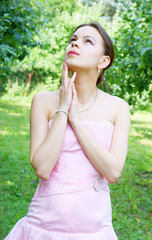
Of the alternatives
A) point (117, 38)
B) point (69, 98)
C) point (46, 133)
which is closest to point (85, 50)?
point (69, 98)

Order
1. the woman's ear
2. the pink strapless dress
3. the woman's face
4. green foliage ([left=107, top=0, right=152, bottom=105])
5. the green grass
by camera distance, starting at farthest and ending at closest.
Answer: green foliage ([left=107, top=0, right=152, bottom=105]), the green grass, the woman's ear, the woman's face, the pink strapless dress

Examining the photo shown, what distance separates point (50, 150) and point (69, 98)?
0.31 metres

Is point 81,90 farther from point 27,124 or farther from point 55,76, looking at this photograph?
point 55,76

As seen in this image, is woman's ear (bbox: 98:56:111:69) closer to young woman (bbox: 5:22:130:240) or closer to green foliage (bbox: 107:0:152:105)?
young woman (bbox: 5:22:130:240)

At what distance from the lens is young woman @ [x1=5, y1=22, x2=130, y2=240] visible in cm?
151

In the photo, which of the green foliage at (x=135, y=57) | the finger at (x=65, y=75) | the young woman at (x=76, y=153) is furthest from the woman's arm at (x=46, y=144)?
the green foliage at (x=135, y=57)

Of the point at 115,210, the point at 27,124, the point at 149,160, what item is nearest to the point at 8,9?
the point at 115,210

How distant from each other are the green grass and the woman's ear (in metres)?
1.17

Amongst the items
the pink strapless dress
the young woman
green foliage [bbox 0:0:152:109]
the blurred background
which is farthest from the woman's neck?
the blurred background

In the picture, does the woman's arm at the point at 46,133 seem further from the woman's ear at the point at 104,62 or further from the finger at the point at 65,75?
the woman's ear at the point at 104,62

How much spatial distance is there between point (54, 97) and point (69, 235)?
0.75 metres

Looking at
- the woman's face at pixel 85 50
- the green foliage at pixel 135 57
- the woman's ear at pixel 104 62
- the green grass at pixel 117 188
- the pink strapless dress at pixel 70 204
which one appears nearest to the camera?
the pink strapless dress at pixel 70 204

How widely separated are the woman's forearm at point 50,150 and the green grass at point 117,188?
37.0 inches

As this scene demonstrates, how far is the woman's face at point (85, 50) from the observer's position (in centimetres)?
162
